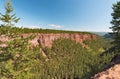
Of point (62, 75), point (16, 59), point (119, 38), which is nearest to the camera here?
point (16, 59)

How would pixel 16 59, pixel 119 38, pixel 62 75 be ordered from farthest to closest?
1. pixel 62 75
2. pixel 119 38
3. pixel 16 59

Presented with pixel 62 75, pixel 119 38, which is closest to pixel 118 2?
pixel 119 38

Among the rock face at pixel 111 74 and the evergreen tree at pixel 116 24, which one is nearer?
the rock face at pixel 111 74

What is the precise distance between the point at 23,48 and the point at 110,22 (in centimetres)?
2713

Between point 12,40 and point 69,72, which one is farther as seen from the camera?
point 69,72

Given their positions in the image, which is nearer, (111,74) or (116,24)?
(111,74)

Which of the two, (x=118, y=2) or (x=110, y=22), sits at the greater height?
(x=118, y=2)

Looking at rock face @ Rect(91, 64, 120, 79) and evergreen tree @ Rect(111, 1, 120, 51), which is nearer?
rock face @ Rect(91, 64, 120, 79)

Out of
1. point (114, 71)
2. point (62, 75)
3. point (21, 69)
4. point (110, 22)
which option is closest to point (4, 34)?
Result: point (21, 69)

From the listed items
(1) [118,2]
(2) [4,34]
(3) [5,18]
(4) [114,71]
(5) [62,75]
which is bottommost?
(5) [62,75]

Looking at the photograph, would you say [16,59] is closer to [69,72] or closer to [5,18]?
[5,18]

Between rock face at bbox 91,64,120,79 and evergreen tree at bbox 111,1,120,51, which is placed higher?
evergreen tree at bbox 111,1,120,51

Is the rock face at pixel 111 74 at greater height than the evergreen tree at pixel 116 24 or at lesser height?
lesser

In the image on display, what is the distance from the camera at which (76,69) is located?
570 ft
